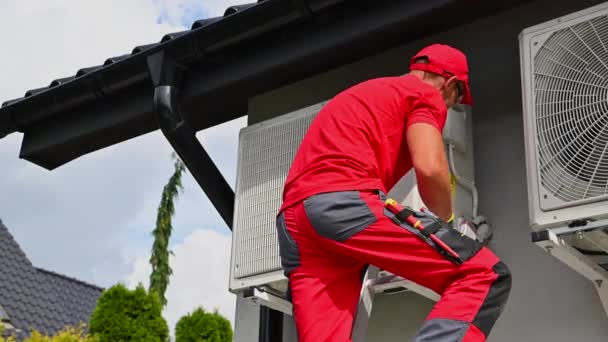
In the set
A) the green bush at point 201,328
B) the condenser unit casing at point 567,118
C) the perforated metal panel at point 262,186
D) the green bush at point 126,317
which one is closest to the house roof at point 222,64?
the perforated metal panel at point 262,186

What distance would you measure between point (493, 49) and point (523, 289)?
3.46 ft

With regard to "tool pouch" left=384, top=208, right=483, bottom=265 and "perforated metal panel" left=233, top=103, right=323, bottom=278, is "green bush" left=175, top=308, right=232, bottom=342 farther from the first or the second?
"tool pouch" left=384, top=208, right=483, bottom=265

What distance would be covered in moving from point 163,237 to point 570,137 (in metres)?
19.9

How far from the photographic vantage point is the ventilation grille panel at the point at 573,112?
129 inches

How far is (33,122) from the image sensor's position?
16.9 feet

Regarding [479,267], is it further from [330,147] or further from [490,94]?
[490,94]

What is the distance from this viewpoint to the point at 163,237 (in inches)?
896

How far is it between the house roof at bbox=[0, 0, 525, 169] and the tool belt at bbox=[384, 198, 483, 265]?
140 cm

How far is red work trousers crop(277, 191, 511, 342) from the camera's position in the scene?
2494 millimetres

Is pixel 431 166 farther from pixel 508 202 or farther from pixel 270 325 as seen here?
pixel 270 325

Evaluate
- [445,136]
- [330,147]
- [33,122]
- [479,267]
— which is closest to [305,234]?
[330,147]

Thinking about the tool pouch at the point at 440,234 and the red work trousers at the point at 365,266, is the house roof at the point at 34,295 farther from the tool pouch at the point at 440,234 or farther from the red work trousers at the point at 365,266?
the tool pouch at the point at 440,234

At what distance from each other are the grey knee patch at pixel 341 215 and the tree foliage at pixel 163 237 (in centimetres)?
1892

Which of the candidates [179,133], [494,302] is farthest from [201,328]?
[494,302]
